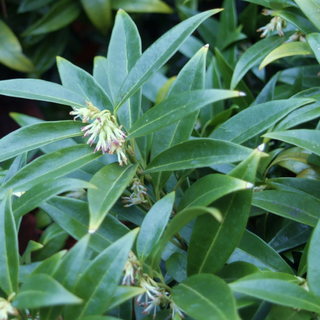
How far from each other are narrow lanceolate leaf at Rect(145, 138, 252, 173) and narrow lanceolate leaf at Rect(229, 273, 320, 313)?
20 centimetres

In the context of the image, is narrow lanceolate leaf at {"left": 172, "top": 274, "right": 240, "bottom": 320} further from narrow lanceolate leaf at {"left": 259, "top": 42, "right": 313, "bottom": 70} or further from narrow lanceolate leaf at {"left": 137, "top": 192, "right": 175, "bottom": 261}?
narrow lanceolate leaf at {"left": 259, "top": 42, "right": 313, "bottom": 70}

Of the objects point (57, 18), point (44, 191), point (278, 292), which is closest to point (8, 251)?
point (44, 191)

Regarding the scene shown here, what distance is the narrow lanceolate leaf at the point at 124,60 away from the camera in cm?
81

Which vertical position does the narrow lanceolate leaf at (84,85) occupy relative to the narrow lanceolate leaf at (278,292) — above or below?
above

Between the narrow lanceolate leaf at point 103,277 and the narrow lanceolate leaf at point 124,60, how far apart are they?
1.09 ft

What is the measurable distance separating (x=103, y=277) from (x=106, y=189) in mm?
148

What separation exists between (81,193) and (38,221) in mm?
319

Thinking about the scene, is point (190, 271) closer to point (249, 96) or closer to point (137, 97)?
point (137, 97)

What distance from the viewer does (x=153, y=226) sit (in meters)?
0.64

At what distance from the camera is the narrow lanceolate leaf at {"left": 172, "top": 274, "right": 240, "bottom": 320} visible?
48 cm

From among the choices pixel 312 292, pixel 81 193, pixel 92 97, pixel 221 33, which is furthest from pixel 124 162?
pixel 221 33

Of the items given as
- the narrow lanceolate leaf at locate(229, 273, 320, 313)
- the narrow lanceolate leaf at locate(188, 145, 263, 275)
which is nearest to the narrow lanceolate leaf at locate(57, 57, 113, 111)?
the narrow lanceolate leaf at locate(188, 145, 263, 275)

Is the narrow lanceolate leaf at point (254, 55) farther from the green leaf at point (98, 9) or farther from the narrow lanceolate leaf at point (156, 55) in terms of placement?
the green leaf at point (98, 9)

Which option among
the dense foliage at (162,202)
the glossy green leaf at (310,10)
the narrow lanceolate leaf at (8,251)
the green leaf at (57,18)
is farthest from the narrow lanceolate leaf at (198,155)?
the green leaf at (57,18)
